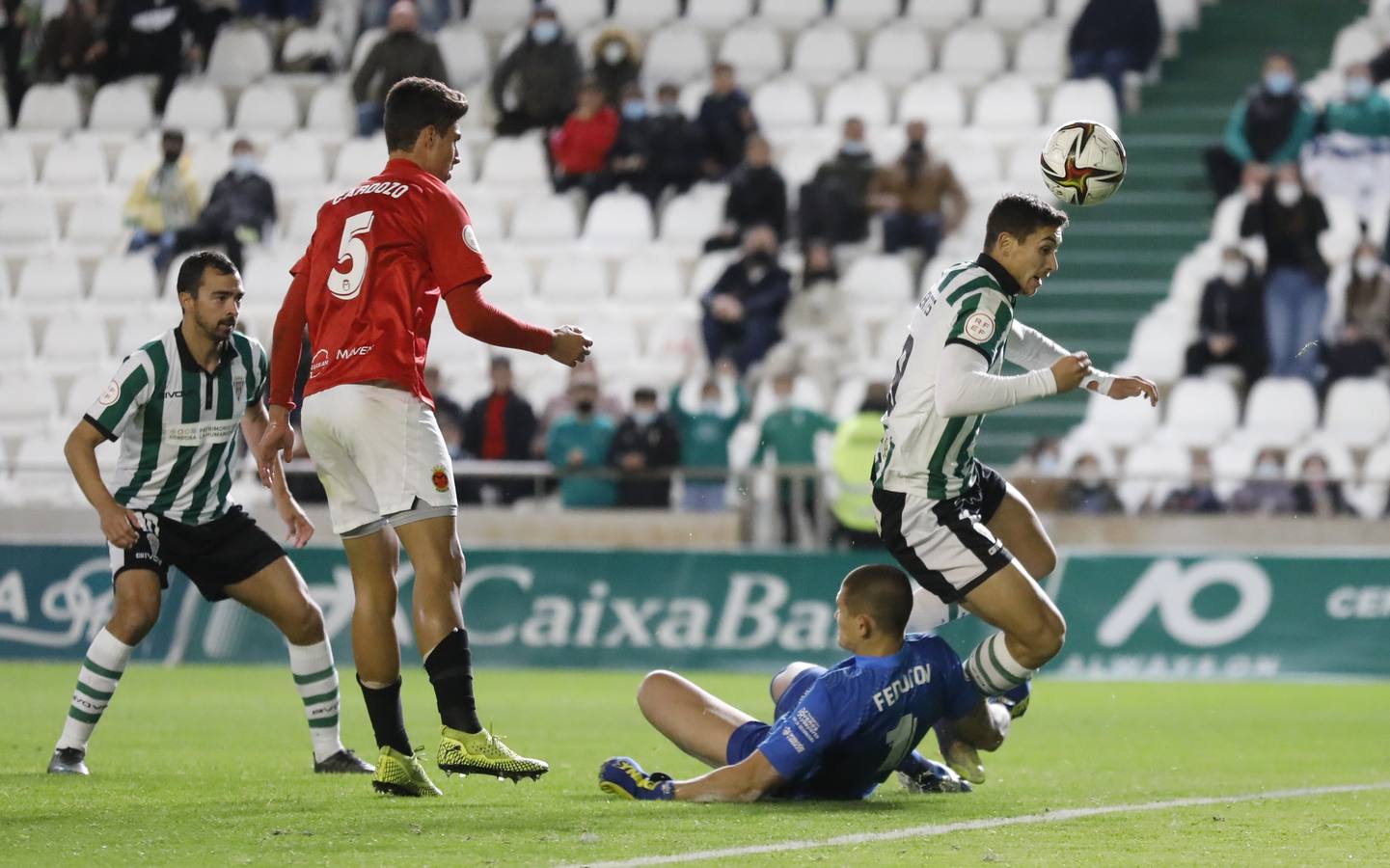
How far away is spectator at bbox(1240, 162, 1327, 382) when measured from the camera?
682 inches

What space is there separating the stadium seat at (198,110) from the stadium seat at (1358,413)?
1195 centimetres

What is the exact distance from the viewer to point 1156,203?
66.4ft

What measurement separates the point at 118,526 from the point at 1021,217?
11.3ft

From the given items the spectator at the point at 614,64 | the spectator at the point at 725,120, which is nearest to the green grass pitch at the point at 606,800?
the spectator at the point at 725,120

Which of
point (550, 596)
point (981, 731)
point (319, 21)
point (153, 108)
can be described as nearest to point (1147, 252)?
point (550, 596)

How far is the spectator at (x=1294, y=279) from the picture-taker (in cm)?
1733

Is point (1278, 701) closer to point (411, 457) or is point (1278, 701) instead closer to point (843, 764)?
point (843, 764)

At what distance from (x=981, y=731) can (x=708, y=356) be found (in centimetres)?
1110

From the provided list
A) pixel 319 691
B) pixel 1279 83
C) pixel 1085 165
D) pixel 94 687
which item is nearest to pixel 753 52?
pixel 1279 83

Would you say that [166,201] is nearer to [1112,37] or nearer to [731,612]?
[731,612]

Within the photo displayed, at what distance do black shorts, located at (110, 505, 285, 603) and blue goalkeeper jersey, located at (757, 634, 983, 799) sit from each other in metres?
2.34

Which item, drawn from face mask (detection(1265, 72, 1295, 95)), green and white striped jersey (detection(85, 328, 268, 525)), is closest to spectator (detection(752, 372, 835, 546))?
face mask (detection(1265, 72, 1295, 95))

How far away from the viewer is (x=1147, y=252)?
1995 cm

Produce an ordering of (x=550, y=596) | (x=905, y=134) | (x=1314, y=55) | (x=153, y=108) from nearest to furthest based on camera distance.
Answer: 1. (x=550, y=596)
2. (x=905, y=134)
3. (x=1314, y=55)
4. (x=153, y=108)
